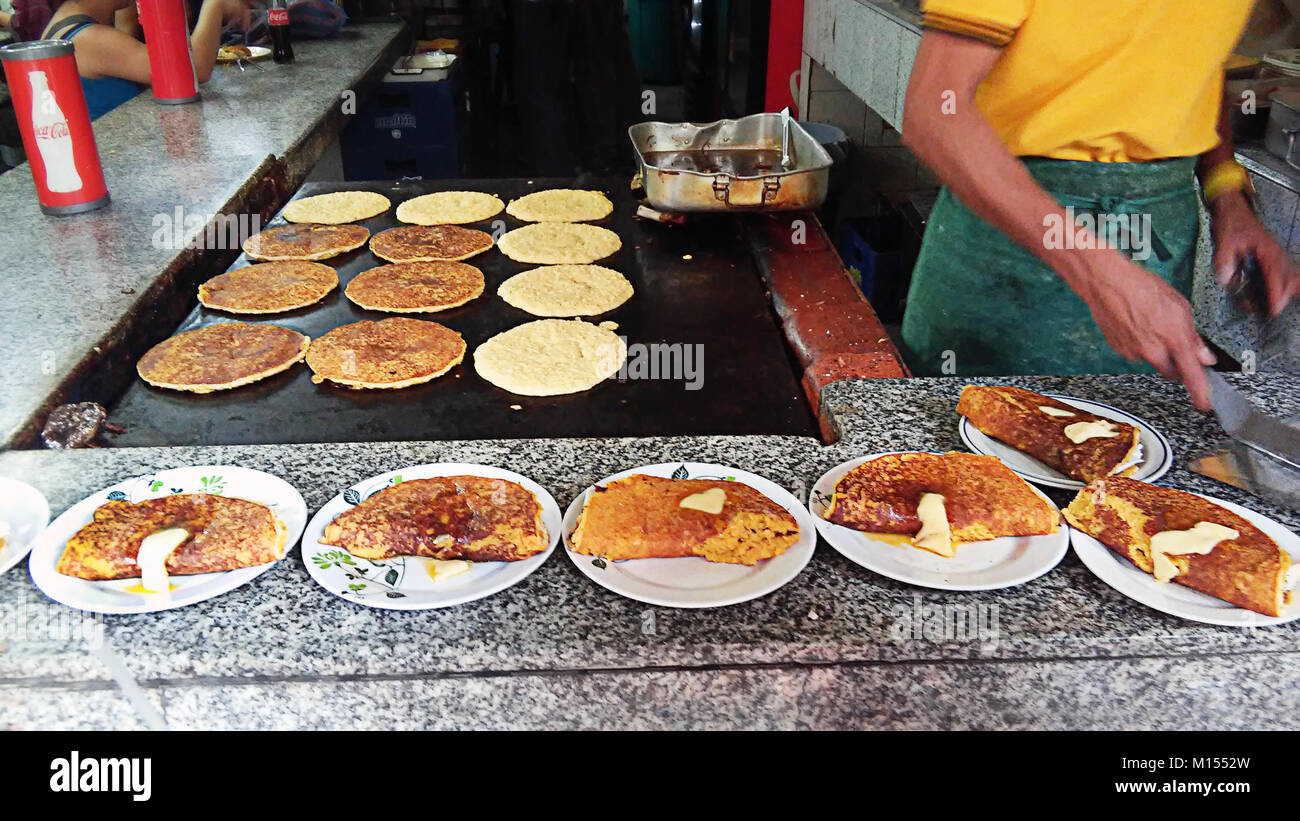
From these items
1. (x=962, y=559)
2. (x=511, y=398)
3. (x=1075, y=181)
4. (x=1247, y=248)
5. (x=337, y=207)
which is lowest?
(x=511, y=398)

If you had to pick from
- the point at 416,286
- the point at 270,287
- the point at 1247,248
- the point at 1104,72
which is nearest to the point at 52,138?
the point at 270,287

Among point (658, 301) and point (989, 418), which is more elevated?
→ point (989, 418)

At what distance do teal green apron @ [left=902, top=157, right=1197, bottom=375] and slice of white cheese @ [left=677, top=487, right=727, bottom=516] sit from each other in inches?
46.8

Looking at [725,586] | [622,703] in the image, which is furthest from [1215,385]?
[622,703]

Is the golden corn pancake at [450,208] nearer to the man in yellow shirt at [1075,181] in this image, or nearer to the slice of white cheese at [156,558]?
the man in yellow shirt at [1075,181]

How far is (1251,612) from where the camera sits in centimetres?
109

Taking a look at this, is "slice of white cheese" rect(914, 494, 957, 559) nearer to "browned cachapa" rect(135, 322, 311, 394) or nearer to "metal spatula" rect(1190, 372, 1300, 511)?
"metal spatula" rect(1190, 372, 1300, 511)

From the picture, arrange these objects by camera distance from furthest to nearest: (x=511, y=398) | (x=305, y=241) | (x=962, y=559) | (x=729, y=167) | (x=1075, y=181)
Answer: (x=729, y=167), (x=305, y=241), (x=511, y=398), (x=1075, y=181), (x=962, y=559)

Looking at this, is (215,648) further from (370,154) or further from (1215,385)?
(370,154)

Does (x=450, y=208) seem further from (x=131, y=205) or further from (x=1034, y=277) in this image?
(x=1034, y=277)

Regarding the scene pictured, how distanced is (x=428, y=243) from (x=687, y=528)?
74.1 inches

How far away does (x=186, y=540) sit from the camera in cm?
118

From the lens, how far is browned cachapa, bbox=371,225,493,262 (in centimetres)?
272
